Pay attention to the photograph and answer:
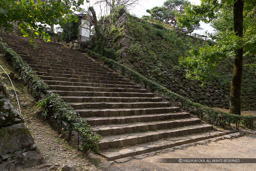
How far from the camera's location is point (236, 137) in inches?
244

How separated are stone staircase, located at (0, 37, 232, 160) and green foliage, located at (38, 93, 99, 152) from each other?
1.54 ft

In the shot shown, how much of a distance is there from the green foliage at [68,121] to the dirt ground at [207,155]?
0.61 meters

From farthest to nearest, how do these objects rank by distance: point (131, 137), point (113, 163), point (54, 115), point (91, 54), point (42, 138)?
point (91, 54), point (131, 137), point (54, 115), point (42, 138), point (113, 163)

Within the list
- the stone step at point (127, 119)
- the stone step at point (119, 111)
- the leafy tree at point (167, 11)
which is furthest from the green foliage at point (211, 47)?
the leafy tree at point (167, 11)

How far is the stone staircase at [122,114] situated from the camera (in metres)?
4.29

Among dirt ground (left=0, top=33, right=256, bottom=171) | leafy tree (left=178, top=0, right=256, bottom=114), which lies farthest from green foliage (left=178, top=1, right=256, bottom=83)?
dirt ground (left=0, top=33, right=256, bottom=171)

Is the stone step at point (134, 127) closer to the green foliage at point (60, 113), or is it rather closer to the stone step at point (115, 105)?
the green foliage at point (60, 113)

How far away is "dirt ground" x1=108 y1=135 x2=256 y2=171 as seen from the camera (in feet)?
10.7

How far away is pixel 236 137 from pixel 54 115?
5.95 meters

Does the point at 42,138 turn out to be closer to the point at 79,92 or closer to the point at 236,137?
the point at 79,92

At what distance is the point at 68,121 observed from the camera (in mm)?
3561

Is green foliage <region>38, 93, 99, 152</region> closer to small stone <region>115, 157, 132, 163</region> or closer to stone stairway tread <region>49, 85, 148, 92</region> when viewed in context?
small stone <region>115, 157, 132, 163</region>

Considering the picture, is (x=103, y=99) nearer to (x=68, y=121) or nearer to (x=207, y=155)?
(x=68, y=121)

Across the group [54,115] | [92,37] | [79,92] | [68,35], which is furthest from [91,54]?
[54,115]
